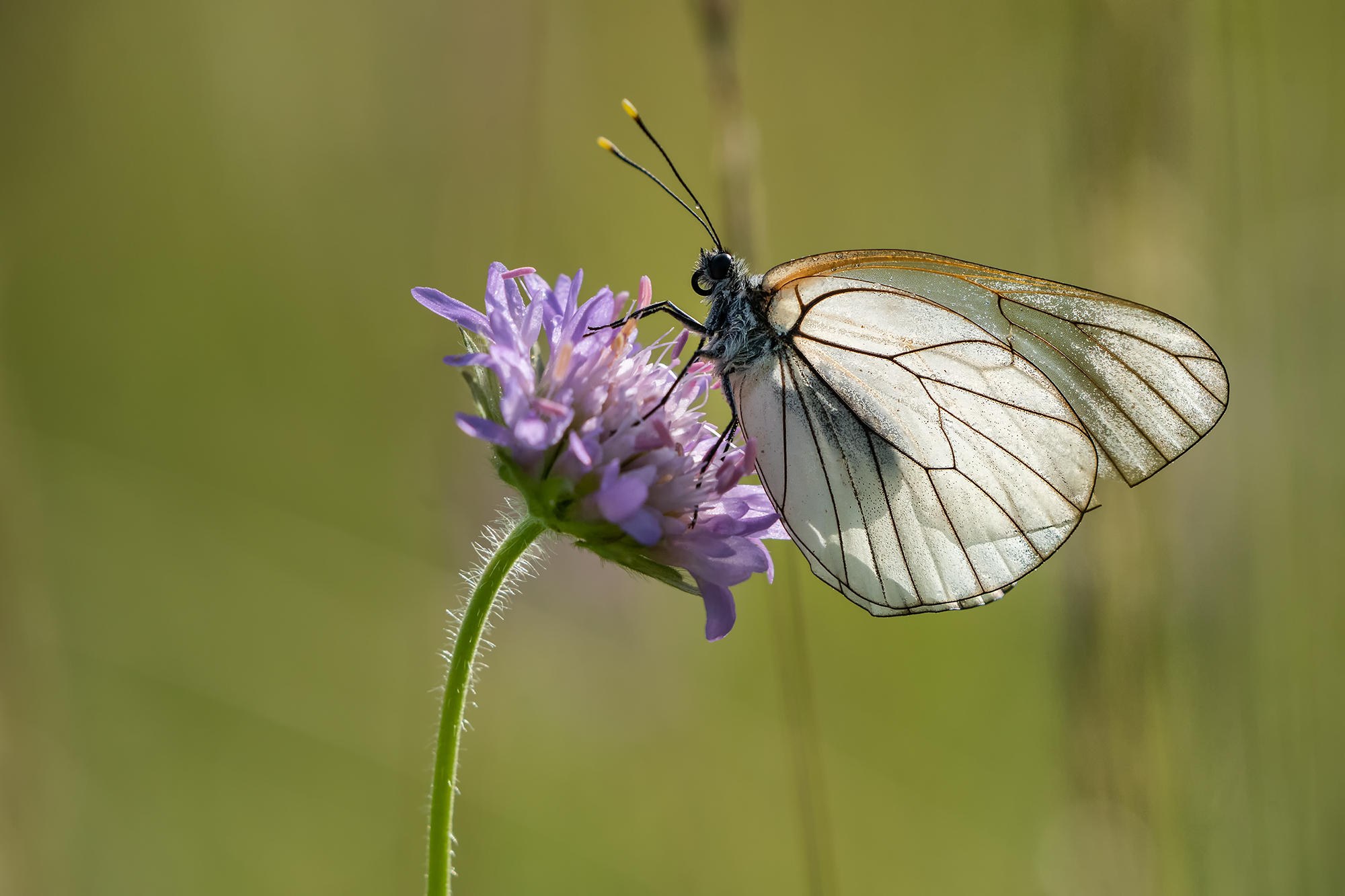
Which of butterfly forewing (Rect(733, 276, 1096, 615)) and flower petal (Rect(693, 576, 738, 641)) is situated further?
butterfly forewing (Rect(733, 276, 1096, 615))

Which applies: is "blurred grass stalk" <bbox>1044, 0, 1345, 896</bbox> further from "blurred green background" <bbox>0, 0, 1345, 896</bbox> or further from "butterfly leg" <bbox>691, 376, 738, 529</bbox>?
"butterfly leg" <bbox>691, 376, 738, 529</bbox>

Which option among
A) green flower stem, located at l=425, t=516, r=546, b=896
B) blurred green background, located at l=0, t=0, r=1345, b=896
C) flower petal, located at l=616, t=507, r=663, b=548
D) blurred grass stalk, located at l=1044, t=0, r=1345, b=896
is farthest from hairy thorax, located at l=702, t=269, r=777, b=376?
blurred grass stalk, located at l=1044, t=0, r=1345, b=896

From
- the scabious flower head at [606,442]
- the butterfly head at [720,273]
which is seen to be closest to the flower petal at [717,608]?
the scabious flower head at [606,442]

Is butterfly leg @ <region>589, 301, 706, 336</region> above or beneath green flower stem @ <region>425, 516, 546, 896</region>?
Answer: above

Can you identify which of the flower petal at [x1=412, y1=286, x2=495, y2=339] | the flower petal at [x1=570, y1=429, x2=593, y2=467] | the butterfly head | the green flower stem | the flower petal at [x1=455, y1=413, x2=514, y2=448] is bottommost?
the green flower stem

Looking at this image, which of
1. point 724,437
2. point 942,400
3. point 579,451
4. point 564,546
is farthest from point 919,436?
point 564,546

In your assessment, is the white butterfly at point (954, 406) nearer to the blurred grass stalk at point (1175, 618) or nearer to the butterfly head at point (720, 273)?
the butterfly head at point (720, 273)

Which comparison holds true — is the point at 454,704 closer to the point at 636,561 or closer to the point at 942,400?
the point at 636,561
